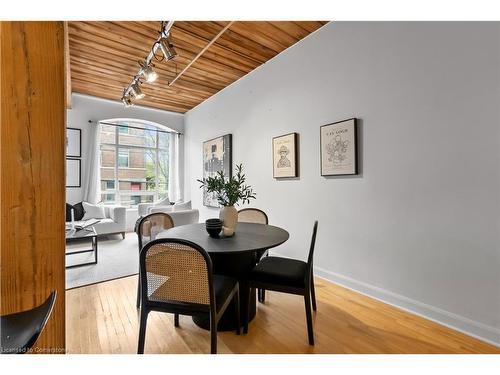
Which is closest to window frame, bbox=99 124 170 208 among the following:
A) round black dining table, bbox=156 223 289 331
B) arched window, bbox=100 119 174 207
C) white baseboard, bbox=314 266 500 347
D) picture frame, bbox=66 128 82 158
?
arched window, bbox=100 119 174 207

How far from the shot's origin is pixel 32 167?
1.01 metres

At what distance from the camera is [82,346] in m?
1.64

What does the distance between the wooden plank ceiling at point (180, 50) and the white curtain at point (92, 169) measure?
899mm

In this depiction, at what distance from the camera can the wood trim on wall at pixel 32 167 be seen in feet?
3.18

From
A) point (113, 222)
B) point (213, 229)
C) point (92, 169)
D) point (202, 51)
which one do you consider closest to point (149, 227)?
point (213, 229)

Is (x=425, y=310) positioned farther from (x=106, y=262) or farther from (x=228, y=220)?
A: (x=106, y=262)

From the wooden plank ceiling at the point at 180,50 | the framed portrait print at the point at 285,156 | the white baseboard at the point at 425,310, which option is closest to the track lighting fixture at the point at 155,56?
the wooden plank ceiling at the point at 180,50

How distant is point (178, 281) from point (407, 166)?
6.49ft

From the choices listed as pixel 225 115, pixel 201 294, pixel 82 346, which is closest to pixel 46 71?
pixel 201 294

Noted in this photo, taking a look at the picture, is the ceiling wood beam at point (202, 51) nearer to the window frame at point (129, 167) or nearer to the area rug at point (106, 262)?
the window frame at point (129, 167)

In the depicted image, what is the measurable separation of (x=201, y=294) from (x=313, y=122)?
223cm

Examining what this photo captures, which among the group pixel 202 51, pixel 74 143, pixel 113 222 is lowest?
pixel 113 222
